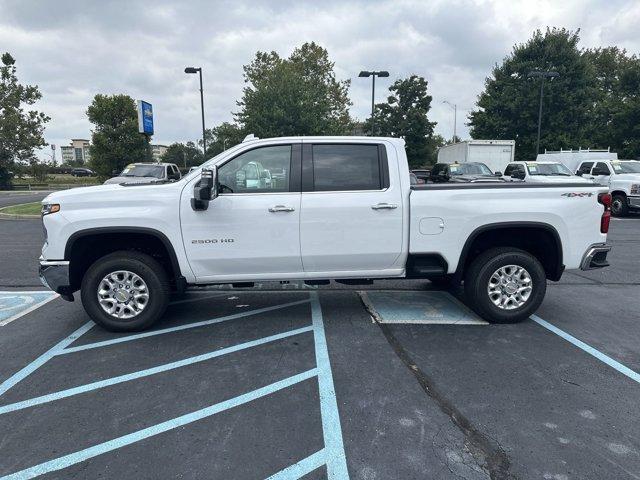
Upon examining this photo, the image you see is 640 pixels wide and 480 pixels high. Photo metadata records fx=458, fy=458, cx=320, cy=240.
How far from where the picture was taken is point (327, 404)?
3.39 metres

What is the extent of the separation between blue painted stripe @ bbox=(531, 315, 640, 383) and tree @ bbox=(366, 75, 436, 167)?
137ft

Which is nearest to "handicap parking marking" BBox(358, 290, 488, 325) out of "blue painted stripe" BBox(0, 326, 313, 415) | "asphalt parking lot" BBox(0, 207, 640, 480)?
"asphalt parking lot" BBox(0, 207, 640, 480)

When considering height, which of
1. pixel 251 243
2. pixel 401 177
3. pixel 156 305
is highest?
pixel 401 177

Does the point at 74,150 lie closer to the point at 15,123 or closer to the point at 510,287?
the point at 15,123

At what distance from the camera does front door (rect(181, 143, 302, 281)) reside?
4.66 m

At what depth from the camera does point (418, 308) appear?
570cm

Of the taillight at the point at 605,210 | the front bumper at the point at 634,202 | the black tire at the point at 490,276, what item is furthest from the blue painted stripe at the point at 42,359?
the front bumper at the point at 634,202

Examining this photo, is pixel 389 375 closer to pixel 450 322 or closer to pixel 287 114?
pixel 450 322

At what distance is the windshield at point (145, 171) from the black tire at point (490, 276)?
13565mm

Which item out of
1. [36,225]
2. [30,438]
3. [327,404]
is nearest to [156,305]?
[30,438]

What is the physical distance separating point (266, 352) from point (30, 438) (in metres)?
1.94

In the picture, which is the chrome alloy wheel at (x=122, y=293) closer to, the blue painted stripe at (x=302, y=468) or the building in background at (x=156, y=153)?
the blue painted stripe at (x=302, y=468)

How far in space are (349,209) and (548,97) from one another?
120ft

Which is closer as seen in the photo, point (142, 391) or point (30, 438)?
point (30, 438)
